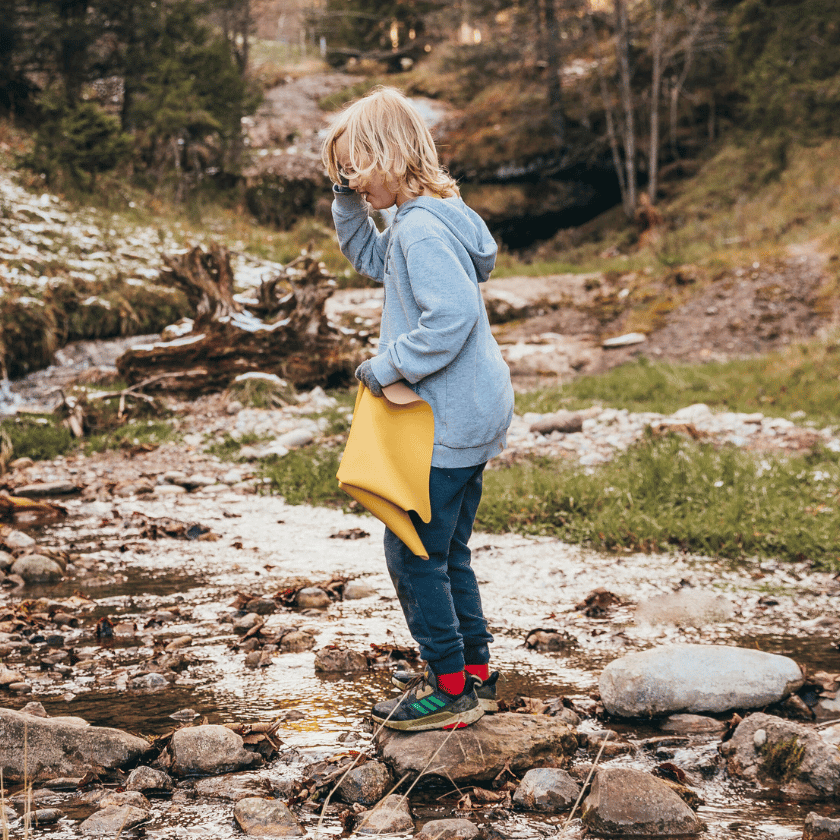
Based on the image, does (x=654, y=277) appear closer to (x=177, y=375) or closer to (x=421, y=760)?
(x=177, y=375)

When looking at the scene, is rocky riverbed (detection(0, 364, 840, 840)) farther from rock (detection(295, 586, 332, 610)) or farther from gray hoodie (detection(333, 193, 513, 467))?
gray hoodie (detection(333, 193, 513, 467))

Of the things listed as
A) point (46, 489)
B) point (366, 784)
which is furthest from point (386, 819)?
point (46, 489)

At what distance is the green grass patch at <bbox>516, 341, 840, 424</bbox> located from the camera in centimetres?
847

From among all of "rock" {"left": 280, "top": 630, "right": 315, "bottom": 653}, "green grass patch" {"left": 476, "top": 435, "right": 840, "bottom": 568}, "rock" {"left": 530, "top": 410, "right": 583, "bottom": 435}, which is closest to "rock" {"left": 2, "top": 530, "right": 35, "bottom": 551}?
"rock" {"left": 280, "top": 630, "right": 315, "bottom": 653}

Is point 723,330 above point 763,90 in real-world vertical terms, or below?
below

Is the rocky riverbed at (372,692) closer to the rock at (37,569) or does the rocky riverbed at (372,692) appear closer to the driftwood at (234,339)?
the rock at (37,569)

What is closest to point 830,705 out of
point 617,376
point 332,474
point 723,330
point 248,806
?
point 248,806

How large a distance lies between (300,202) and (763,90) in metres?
11.7

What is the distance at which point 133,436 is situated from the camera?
780 cm

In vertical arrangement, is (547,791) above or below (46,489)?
above

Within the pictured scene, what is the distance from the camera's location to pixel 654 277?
14062mm

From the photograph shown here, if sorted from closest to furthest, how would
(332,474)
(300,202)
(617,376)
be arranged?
(332,474)
(617,376)
(300,202)

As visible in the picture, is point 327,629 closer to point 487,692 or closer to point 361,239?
point 487,692

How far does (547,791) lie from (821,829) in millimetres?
668
